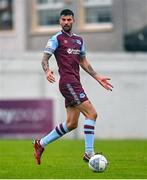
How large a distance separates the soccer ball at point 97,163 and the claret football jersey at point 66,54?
115 cm

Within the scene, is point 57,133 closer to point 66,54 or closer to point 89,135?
point 89,135

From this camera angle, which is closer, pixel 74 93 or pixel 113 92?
pixel 74 93

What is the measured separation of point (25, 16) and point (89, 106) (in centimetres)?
2271

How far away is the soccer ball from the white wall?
13056 mm

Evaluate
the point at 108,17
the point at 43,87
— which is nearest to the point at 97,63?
the point at 43,87

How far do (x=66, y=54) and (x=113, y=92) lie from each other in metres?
13.1

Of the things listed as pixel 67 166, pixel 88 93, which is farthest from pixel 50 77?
pixel 88 93

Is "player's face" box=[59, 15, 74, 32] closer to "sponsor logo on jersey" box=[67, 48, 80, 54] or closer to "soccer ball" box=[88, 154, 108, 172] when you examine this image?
"sponsor logo on jersey" box=[67, 48, 80, 54]

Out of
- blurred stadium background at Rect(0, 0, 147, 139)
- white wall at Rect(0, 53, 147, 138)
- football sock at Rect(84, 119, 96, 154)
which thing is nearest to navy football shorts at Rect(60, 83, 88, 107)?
football sock at Rect(84, 119, 96, 154)

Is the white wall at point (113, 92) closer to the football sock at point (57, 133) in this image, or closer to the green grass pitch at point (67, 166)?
the green grass pitch at point (67, 166)

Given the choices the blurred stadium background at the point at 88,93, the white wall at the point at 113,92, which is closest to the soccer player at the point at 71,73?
the blurred stadium background at the point at 88,93

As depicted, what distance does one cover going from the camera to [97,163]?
12.2 metres

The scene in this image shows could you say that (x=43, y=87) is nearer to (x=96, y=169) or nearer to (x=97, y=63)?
(x=97, y=63)

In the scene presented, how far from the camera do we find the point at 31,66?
86.5ft
